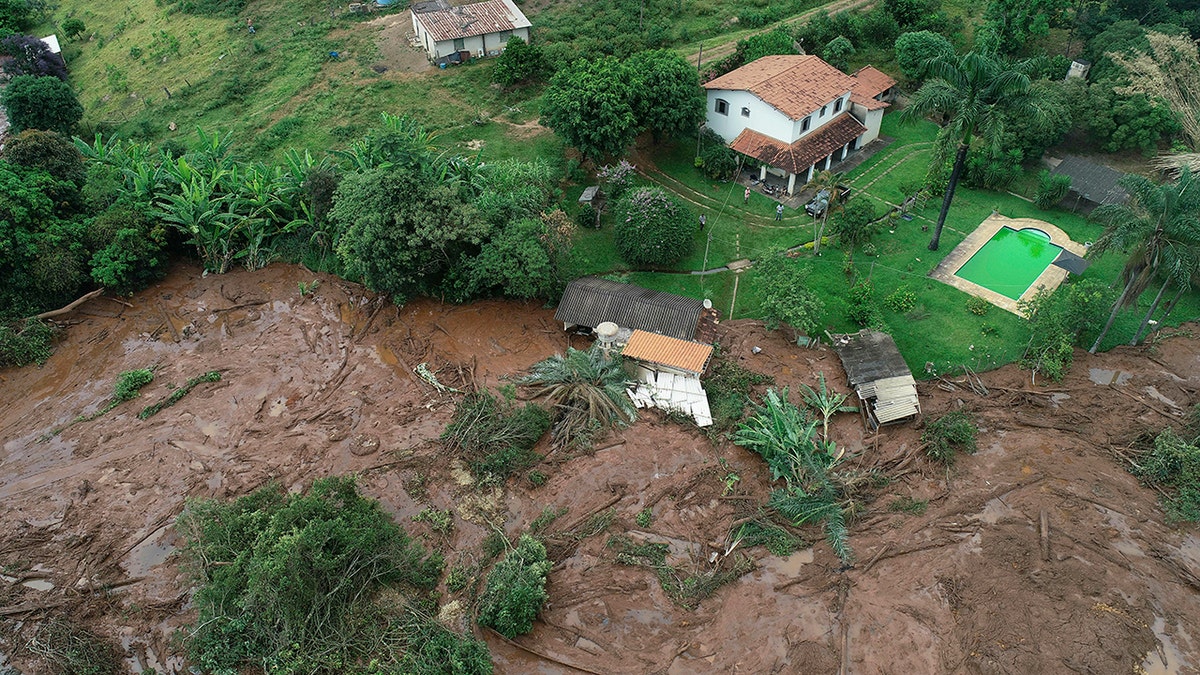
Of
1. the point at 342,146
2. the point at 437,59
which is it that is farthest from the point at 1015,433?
the point at 437,59

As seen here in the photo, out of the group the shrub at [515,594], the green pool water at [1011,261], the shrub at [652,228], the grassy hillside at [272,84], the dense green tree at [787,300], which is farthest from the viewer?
the grassy hillside at [272,84]

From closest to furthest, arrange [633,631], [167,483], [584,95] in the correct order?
[633,631] → [167,483] → [584,95]

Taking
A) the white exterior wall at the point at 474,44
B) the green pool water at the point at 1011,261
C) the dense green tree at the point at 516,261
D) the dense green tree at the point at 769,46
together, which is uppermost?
the white exterior wall at the point at 474,44

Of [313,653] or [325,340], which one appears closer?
[313,653]

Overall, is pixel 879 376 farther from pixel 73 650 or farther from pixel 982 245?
pixel 73 650

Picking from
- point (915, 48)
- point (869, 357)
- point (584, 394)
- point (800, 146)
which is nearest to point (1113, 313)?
point (869, 357)

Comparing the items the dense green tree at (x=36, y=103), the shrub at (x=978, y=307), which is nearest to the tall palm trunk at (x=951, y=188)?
the shrub at (x=978, y=307)

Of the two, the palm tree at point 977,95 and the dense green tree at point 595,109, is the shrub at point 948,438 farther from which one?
the dense green tree at point 595,109

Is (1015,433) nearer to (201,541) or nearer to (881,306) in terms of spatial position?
(881,306)
